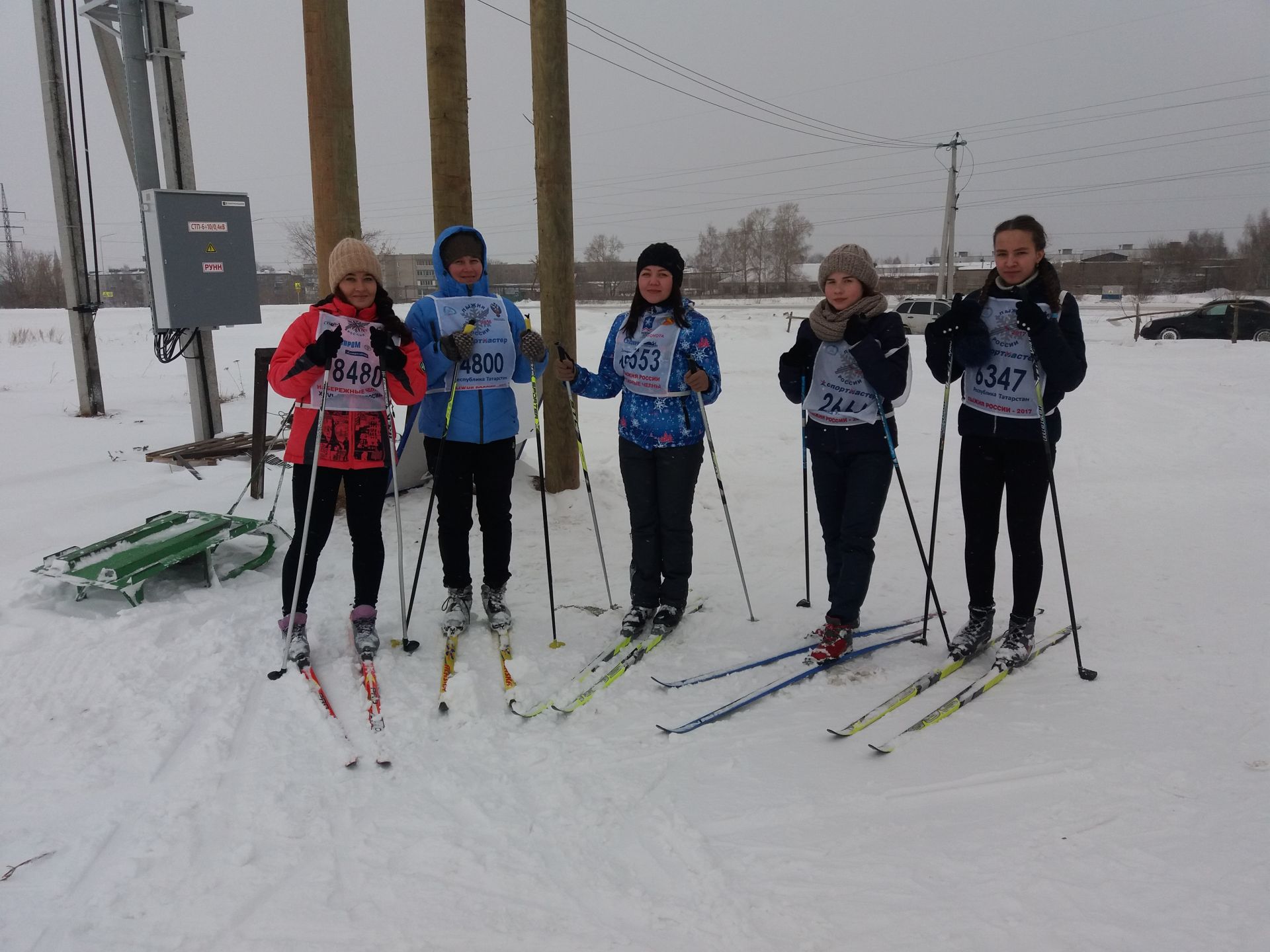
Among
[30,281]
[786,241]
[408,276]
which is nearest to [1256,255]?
[786,241]

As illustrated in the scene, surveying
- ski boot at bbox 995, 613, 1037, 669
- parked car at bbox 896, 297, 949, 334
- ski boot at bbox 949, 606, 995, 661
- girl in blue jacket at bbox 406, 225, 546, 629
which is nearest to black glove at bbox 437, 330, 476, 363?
girl in blue jacket at bbox 406, 225, 546, 629

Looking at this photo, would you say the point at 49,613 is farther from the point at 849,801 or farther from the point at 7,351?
the point at 7,351

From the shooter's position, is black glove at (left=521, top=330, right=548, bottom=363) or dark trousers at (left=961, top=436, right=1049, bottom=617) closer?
dark trousers at (left=961, top=436, right=1049, bottom=617)

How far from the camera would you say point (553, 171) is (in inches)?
229

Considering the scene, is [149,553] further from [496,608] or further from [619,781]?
[619,781]

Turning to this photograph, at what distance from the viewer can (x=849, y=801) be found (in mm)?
2676

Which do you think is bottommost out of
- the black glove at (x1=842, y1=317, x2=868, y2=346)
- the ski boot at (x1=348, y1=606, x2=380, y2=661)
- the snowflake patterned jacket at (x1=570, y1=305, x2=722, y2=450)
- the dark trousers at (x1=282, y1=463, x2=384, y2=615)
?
the ski boot at (x1=348, y1=606, x2=380, y2=661)

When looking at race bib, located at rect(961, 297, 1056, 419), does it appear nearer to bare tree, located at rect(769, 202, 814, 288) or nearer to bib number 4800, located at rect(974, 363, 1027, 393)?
bib number 4800, located at rect(974, 363, 1027, 393)

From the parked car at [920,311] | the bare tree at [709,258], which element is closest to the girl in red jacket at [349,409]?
the parked car at [920,311]

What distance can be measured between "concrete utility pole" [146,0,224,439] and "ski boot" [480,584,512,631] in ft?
13.4

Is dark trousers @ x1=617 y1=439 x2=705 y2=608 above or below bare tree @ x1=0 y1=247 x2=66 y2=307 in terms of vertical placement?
below

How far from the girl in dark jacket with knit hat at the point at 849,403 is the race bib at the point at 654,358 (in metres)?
0.60

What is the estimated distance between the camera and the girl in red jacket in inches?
142

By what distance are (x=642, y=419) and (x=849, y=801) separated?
2.07m
